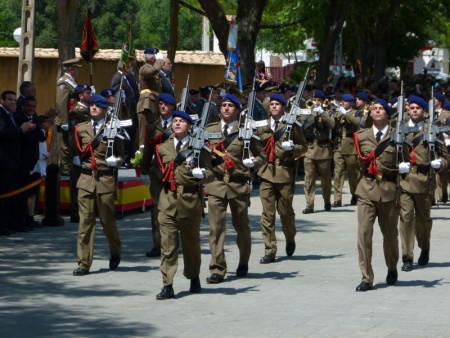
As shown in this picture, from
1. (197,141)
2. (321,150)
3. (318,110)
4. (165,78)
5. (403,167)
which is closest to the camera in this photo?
(197,141)

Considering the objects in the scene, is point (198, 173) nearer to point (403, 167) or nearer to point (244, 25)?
point (403, 167)

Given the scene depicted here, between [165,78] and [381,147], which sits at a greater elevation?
[165,78]

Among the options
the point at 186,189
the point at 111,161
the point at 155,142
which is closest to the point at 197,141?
the point at 186,189

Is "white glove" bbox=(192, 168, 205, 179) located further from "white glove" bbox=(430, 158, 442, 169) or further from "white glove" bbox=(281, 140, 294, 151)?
"white glove" bbox=(430, 158, 442, 169)

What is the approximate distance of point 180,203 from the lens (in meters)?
12.4

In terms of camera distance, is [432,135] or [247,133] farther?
[432,135]

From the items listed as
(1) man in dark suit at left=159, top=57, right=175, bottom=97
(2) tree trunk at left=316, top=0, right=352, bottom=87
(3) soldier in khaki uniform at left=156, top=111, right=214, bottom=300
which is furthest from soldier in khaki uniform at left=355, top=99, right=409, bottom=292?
(2) tree trunk at left=316, top=0, right=352, bottom=87

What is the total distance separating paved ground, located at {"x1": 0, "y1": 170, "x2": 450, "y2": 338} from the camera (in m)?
10.9

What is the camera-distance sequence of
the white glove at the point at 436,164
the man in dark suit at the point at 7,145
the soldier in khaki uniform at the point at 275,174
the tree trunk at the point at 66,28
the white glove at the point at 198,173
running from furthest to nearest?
the tree trunk at the point at 66,28 < the man in dark suit at the point at 7,145 < the soldier in khaki uniform at the point at 275,174 < the white glove at the point at 436,164 < the white glove at the point at 198,173

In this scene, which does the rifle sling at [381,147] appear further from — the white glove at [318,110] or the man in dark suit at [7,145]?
the white glove at [318,110]

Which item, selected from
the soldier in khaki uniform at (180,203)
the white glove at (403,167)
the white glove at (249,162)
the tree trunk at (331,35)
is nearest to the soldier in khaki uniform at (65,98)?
the white glove at (249,162)

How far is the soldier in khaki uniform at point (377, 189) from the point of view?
1288 centimetres

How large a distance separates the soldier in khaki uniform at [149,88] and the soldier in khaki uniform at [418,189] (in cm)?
361

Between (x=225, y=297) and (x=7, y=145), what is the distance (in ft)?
18.5
